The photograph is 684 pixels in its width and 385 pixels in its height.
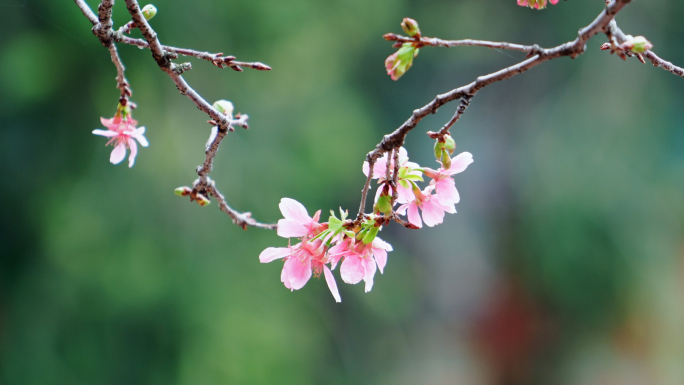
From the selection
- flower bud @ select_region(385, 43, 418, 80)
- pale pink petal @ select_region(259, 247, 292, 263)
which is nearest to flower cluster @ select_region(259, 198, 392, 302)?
pale pink petal @ select_region(259, 247, 292, 263)

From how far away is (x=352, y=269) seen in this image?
386 millimetres

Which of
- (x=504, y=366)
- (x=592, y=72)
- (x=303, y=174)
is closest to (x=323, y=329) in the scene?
(x=303, y=174)

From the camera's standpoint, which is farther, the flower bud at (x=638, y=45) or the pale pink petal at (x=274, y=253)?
the pale pink petal at (x=274, y=253)

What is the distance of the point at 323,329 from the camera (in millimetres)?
2162

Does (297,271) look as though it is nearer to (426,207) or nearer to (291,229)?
(291,229)

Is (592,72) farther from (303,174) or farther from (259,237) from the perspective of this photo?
(259,237)

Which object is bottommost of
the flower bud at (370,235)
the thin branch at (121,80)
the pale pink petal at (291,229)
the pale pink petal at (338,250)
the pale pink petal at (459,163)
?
the pale pink petal at (338,250)

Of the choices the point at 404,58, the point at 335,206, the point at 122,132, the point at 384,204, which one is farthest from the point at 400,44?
the point at 335,206

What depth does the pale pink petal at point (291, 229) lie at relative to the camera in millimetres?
402

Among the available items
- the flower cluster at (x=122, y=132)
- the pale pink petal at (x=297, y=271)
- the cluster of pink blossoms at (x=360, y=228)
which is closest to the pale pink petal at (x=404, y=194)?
the cluster of pink blossoms at (x=360, y=228)

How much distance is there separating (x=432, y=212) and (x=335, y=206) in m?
1.83

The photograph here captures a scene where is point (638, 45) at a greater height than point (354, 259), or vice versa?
point (638, 45)

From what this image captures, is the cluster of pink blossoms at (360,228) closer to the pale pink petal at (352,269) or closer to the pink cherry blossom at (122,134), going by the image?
the pale pink petal at (352,269)

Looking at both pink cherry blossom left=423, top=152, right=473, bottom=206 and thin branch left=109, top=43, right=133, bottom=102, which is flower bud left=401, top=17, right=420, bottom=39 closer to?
pink cherry blossom left=423, top=152, right=473, bottom=206
